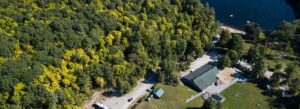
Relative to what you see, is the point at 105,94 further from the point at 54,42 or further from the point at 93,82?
the point at 54,42

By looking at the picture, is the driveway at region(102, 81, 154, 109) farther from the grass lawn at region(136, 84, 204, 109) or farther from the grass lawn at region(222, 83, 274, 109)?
the grass lawn at region(222, 83, 274, 109)

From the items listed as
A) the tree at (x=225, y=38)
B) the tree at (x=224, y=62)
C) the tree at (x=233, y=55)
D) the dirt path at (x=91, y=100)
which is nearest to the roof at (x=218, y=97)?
the tree at (x=224, y=62)

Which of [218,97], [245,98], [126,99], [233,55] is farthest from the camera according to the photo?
[233,55]

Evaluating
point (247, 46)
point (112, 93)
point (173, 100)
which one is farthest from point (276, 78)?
point (112, 93)

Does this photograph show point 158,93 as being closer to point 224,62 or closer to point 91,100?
point 91,100

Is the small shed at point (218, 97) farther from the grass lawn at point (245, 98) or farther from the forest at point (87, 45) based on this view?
the forest at point (87, 45)

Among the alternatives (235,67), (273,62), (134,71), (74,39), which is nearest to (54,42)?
(74,39)

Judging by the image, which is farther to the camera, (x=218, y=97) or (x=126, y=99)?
(x=218, y=97)
